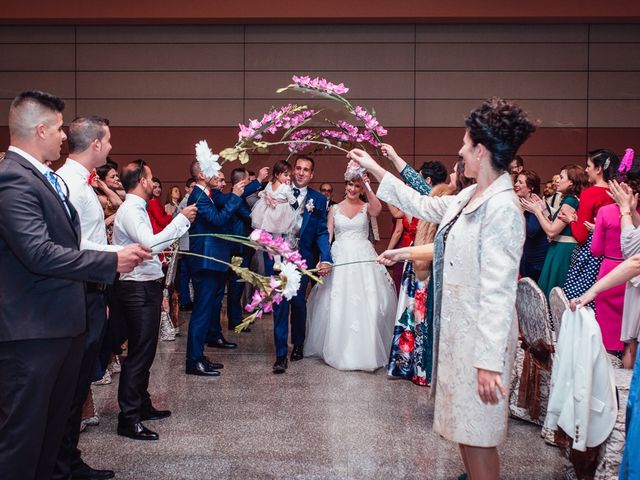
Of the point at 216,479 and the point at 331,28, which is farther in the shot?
the point at 331,28

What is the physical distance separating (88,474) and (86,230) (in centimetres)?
109

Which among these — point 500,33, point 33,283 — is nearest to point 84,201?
point 33,283

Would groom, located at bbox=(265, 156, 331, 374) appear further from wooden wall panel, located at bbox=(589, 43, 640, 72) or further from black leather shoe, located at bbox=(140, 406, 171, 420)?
wooden wall panel, located at bbox=(589, 43, 640, 72)

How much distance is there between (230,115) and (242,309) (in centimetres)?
324

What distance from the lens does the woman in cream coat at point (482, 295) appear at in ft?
7.19

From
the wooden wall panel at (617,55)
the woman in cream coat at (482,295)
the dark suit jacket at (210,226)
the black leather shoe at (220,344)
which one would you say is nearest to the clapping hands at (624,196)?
the woman in cream coat at (482,295)

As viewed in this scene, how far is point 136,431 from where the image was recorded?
3.66 meters

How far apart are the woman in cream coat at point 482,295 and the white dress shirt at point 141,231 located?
1520mm

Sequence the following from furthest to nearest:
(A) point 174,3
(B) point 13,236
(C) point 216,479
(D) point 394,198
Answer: (A) point 174,3 → (C) point 216,479 → (D) point 394,198 → (B) point 13,236

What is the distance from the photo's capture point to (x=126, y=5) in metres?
8.93

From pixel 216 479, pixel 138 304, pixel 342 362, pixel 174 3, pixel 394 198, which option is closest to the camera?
pixel 394 198

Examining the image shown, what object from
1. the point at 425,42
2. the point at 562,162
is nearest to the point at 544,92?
the point at 562,162

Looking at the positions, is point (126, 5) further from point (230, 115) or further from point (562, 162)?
point (562, 162)

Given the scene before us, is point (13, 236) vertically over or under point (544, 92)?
under
